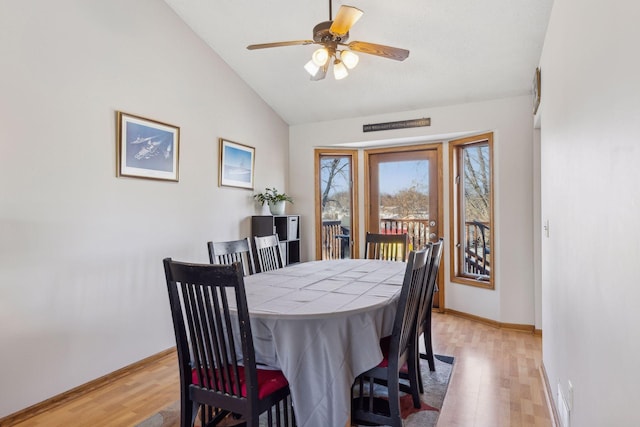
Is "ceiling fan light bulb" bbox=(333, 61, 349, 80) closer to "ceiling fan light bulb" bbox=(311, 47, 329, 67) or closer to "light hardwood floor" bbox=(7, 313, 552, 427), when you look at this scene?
"ceiling fan light bulb" bbox=(311, 47, 329, 67)

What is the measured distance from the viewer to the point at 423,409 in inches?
89.3

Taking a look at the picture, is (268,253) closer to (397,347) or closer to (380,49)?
(397,347)

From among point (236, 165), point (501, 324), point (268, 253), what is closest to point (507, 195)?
point (501, 324)

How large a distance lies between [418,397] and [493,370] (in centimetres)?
86

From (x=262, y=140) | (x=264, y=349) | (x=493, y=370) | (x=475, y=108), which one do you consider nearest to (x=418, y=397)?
(x=493, y=370)

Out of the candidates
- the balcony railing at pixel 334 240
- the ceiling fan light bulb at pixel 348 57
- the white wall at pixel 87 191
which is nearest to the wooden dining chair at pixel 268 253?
the white wall at pixel 87 191

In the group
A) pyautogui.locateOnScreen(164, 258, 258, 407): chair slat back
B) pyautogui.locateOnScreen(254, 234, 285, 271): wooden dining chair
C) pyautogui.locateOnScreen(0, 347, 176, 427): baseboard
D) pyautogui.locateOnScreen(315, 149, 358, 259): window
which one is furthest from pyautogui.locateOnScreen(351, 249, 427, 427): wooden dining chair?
pyautogui.locateOnScreen(315, 149, 358, 259): window

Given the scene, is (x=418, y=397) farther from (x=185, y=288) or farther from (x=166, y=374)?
(x=166, y=374)

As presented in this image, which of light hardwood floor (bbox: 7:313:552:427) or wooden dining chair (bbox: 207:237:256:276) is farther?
wooden dining chair (bbox: 207:237:256:276)

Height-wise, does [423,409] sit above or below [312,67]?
below

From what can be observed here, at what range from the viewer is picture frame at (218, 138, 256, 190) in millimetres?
3816

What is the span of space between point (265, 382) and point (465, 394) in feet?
4.94

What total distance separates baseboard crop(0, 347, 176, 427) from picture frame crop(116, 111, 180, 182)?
4.81 feet

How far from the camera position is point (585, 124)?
1.42 m
